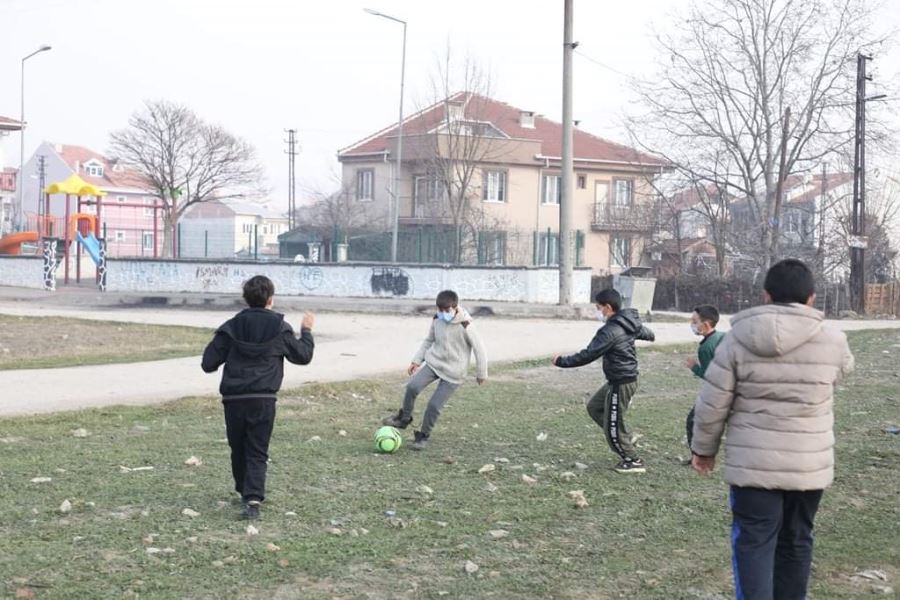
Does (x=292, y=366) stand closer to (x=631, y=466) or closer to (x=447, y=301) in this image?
(x=447, y=301)

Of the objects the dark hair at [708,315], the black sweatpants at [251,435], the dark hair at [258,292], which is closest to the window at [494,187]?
the dark hair at [708,315]

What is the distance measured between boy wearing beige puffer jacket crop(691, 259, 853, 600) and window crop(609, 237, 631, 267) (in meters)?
49.7

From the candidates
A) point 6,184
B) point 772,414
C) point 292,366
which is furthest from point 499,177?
point 772,414

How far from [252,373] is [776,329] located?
11.9 feet

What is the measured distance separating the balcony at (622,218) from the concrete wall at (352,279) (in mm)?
18928

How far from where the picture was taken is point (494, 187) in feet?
185

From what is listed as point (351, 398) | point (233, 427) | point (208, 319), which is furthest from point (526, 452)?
point (208, 319)

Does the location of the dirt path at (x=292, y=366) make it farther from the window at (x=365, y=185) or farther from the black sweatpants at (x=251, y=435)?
the window at (x=365, y=185)

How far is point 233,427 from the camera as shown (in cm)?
731

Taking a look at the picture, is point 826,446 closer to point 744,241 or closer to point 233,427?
point 233,427

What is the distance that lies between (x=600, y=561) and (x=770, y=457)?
1811 mm

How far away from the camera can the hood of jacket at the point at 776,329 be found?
4.89 m

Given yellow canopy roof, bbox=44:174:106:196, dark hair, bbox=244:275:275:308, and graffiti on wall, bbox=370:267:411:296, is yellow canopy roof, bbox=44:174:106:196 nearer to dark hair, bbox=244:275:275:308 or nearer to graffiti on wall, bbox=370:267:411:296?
graffiti on wall, bbox=370:267:411:296

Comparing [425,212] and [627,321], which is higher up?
[425,212]
